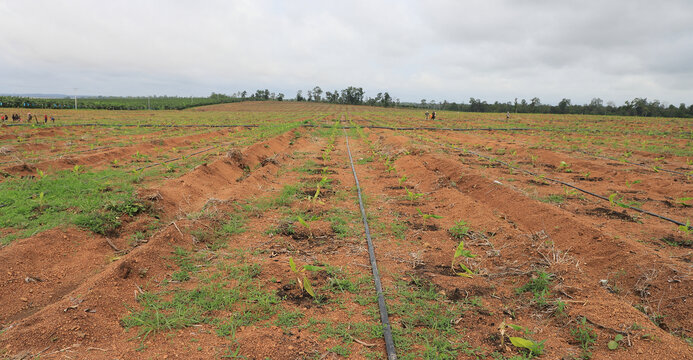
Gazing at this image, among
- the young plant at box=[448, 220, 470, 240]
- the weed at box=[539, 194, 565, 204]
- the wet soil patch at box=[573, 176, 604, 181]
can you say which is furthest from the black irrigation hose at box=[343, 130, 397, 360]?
the wet soil patch at box=[573, 176, 604, 181]

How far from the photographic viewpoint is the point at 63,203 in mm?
5102

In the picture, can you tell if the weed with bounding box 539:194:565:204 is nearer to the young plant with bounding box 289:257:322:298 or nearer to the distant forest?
the young plant with bounding box 289:257:322:298

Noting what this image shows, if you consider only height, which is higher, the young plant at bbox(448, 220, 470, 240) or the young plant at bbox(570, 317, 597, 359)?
the young plant at bbox(448, 220, 470, 240)

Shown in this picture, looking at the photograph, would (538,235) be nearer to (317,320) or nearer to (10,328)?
(317,320)

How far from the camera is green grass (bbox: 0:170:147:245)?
432cm

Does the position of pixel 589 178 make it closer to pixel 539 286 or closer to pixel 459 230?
pixel 459 230

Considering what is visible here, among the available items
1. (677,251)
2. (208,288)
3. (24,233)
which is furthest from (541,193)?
(24,233)

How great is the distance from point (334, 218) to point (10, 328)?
3.76 meters

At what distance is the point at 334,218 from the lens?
5.33 metres

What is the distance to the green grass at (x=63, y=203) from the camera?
4.32 metres

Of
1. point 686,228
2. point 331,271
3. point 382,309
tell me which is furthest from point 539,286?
point 686,228

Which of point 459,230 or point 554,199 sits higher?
point 554,199

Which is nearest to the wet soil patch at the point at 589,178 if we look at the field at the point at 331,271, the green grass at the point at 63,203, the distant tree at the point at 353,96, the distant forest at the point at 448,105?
the field at the point at 331,271

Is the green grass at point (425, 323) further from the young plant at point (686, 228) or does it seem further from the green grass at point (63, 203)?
the green grass at point (63, 203)
